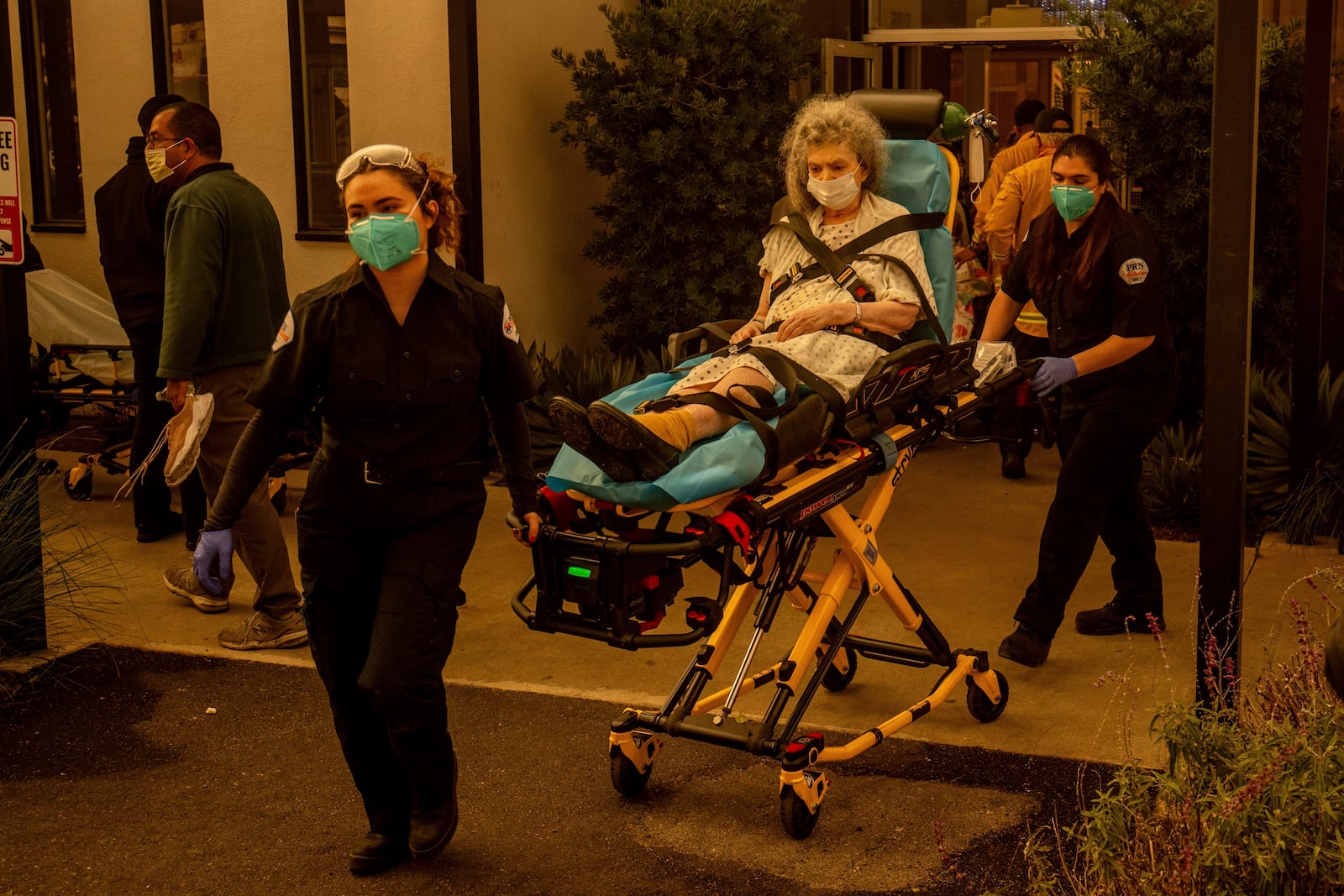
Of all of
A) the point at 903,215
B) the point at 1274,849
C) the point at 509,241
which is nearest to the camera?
the point at 1274,849

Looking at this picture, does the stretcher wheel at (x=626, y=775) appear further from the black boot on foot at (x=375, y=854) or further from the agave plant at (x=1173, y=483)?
the agave plant at (x=1173, y=483)

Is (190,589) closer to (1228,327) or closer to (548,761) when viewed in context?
(548,761)

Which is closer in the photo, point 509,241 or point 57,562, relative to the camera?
point 57,562

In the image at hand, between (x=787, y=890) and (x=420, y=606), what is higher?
(x=420, y=606)

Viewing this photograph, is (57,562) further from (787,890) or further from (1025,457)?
(1025,457)

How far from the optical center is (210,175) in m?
6.39

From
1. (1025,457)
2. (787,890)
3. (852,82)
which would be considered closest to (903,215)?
(787,890)

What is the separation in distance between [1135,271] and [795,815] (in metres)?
2.54

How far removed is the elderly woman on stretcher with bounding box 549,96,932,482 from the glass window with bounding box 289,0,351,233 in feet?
18.9

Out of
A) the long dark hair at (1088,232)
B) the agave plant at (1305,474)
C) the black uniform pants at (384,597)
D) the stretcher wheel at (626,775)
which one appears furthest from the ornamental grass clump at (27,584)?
the agave plant at (1305,474)

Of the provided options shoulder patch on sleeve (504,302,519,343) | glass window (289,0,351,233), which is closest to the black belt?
shoulder patch on sleeve (504,302,519,343)

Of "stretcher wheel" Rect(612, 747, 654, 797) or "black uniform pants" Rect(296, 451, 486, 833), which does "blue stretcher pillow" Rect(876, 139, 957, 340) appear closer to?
"stretcher wheel" Rect(612, 747, 654, 797)

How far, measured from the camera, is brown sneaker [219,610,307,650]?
6.37m

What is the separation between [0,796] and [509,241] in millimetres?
5951
